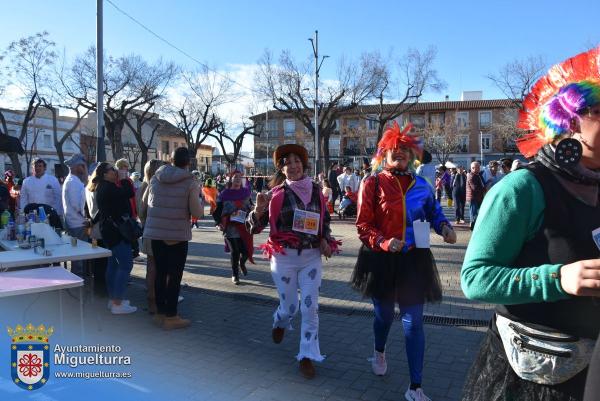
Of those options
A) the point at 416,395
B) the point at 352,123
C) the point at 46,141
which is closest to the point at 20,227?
the point at 416,395

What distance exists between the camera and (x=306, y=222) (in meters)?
4.05

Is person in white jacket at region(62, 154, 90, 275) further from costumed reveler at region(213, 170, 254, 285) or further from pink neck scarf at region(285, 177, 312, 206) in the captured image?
pink neck scarf at region(285, 177, 312, 206)

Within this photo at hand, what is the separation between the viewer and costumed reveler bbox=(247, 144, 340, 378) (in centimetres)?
395

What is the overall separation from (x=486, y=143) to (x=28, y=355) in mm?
64401

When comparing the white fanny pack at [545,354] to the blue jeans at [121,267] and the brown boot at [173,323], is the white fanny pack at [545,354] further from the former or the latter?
the blue jeans at [121,267]

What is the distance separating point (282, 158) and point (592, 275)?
10.3 ft

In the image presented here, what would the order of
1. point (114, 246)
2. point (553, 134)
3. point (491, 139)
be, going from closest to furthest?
point (553, 134) → point (114, 246) → point (491, 139)

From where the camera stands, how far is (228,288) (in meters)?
6.91

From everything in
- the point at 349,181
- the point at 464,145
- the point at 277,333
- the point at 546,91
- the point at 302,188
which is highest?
the point at 464,145

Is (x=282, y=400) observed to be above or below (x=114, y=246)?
below

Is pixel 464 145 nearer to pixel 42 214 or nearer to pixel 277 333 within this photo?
pixel 42 214

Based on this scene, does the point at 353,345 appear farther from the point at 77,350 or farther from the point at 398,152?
the point at 77,350

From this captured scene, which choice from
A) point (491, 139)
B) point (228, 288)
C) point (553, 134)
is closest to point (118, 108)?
point (228, 288)

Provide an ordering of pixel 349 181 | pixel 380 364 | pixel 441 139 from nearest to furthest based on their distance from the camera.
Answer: pixel 380 364
pixel 349 181
pixel 441 139
